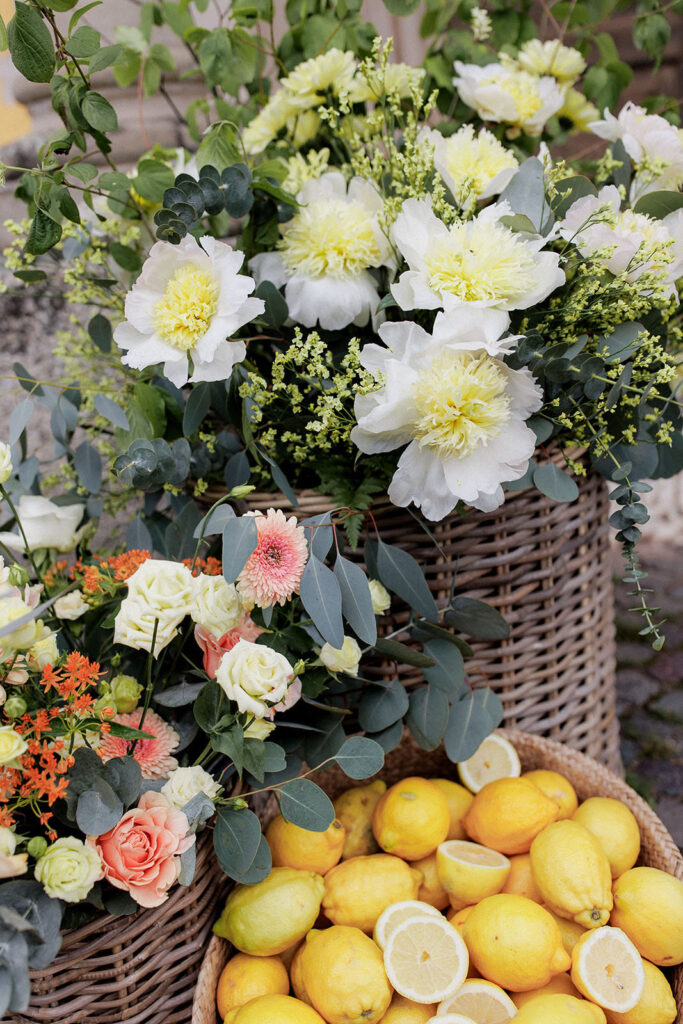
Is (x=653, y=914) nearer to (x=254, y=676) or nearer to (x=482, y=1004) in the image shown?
(x=482, y=1004)

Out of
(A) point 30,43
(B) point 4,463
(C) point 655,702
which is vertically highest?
(A) point 30,43

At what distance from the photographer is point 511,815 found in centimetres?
87

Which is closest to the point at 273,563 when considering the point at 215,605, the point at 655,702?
the point at 215,605

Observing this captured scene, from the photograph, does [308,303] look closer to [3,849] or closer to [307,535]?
[307,535]

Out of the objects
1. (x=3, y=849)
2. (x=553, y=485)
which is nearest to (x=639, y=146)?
(x=553, y=485)

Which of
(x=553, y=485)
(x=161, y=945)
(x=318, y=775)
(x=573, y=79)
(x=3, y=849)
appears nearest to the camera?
(x=3, y=849)

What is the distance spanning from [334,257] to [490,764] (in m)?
0.64

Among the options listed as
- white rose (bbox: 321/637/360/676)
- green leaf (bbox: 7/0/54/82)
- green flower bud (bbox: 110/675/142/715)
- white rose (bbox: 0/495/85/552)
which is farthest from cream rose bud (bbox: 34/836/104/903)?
green leaf (bbox: 7/0/54/82)

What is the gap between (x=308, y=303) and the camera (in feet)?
2.92

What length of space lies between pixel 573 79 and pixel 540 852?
42.7 inches

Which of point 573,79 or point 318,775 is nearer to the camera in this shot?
point 318,775

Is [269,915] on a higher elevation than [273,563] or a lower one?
lower

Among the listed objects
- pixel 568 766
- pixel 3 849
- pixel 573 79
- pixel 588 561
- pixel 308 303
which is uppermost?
pixel 573 79

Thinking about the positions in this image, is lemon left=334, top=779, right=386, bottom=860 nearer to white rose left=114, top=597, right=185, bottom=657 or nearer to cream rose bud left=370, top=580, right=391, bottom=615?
cream rose bud left=370, top=580, right=391, bottom=615
